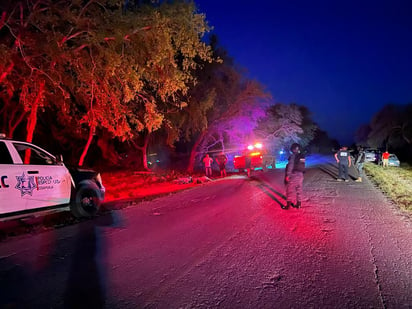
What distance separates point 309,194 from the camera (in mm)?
11023

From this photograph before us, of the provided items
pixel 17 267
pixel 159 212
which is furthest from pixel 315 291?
pixel 159 212

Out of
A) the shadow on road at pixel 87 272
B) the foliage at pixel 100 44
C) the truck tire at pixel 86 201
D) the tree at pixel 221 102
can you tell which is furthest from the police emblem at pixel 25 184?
the tree at pixel 221 102

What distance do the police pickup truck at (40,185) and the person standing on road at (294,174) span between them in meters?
5.33

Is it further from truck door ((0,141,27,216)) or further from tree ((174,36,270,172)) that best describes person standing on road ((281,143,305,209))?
tree ((174,36,270,172))

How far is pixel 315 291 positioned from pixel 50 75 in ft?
33.1

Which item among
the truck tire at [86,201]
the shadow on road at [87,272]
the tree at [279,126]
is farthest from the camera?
the tree at [279,126]

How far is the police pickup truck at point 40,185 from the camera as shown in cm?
605

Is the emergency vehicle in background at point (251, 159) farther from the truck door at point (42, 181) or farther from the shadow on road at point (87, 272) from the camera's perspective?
the shadow on road at point (87, 272)

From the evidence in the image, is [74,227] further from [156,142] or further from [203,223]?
[156,142]

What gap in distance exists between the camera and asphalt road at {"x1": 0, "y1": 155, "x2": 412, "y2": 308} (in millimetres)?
3703

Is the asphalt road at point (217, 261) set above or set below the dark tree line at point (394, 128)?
below

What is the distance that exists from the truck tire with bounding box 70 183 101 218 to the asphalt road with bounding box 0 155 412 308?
1.53ft

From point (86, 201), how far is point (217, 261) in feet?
15.5

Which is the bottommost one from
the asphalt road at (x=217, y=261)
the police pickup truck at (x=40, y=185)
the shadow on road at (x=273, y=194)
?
Result: the asphalt road at (x=217, y=261)
